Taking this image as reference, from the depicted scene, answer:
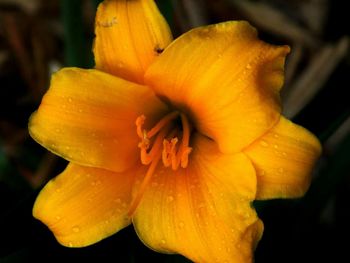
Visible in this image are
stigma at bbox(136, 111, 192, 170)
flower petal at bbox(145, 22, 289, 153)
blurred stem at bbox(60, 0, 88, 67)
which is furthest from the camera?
blurred stem at bbox(60, 0, 88, 67)

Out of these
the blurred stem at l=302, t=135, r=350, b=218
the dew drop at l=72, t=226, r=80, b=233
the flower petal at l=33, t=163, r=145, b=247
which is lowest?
→ the blurred stem at l=302, t=135, r=350, b=218

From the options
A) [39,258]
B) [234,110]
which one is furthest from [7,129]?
[234,110]

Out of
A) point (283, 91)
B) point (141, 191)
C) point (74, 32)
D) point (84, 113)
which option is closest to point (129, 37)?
point (84, 113)

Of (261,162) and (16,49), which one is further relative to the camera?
(16,49)

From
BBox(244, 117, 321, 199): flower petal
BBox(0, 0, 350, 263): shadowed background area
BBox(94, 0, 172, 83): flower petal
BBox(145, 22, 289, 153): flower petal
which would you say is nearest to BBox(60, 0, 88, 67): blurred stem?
BBox(0, 0, 350, 263): shadowed background area

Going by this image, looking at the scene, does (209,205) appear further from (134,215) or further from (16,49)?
(16,49)

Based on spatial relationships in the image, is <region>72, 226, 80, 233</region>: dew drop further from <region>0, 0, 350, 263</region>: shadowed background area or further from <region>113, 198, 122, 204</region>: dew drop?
<region>0, 0, 350, 263</region>: shadowed background area
